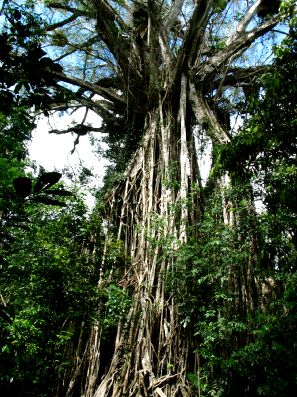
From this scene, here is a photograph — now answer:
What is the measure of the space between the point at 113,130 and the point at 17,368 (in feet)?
17.4

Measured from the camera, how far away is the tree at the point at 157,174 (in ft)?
12.3

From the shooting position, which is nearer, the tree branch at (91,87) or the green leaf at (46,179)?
the green leaf at (46,179)

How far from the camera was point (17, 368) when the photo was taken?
2850mm

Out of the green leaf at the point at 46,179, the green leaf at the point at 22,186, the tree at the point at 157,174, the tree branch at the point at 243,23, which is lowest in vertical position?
the green leaf at the point at 22,186

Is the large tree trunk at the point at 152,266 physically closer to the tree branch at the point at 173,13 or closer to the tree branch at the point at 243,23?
the tree branch at the point at 173,13

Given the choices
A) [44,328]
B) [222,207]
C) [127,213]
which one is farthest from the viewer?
[127,213]

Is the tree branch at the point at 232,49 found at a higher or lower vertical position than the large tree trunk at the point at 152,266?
higher

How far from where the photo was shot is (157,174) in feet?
18.0

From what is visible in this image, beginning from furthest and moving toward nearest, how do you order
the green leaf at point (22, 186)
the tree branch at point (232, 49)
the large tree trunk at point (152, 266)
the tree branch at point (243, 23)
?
1. the tree branch at point (243, 23)
2. the tree branch at point (232, 49)
3. the large tree trunk at point (152, 266)
4. the green leaf at point (22, 186)

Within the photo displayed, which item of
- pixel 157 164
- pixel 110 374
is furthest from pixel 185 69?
pixel 110 374

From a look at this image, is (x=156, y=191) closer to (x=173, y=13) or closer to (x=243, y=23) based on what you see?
(x=173, y=13)

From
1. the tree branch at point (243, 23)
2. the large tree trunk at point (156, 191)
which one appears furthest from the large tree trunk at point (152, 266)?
the tree branch at point (243, 23)

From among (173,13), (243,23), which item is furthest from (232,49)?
(173,13)

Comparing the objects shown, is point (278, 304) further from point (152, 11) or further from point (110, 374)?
point (152, 11)
